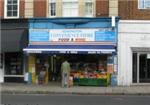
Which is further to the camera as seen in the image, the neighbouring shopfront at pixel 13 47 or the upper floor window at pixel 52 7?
the upper floor window at pixel 52 7

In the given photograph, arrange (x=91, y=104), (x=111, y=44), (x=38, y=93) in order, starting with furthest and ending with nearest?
(x=111, y=44)
(x=38, y=93)
(x=91, y=104)

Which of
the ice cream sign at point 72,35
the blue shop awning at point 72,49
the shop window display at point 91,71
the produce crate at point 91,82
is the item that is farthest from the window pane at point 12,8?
the produce crate at point 91,82

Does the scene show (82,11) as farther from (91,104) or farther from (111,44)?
(91,104)

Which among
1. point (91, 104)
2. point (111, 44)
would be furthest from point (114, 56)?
point (91, 104)

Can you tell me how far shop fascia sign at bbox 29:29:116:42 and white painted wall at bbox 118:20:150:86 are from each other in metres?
0.72

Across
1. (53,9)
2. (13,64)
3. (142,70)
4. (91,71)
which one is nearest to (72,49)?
(91,71)

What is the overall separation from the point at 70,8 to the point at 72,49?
3.02 meters

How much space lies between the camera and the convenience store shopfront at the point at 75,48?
3006 cm

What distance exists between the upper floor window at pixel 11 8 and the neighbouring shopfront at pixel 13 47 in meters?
0.68

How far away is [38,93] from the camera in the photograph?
84.4 feet

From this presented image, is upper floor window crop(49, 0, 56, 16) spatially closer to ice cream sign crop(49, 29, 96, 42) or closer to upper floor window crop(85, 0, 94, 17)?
ice cream sign crop(49, 29, 96, 42)

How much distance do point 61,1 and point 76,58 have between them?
380 cm

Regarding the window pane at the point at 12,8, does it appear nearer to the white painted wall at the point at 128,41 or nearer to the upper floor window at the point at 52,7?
the upper floor window at the point at 52,7

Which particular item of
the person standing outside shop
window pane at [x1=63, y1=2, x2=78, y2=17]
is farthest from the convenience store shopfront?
the person standing outside shop
